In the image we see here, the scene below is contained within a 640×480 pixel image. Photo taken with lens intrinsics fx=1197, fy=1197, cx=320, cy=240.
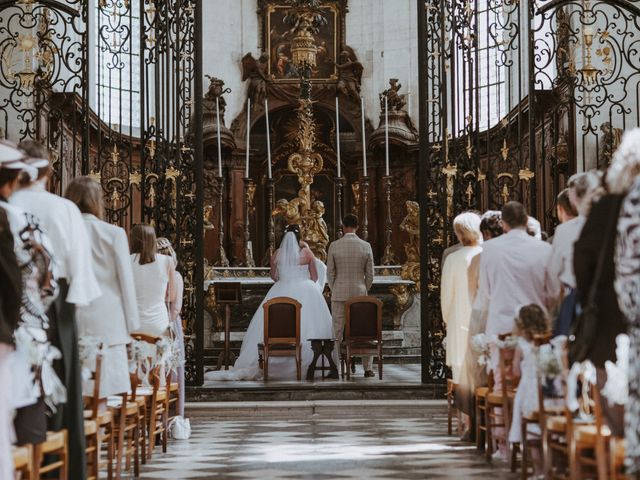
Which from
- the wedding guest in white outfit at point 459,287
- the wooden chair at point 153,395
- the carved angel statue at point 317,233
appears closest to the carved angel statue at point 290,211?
the carved angel statue at point 317,233

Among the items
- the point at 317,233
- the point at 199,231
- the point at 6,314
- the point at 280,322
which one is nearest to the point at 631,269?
the point at 6,314

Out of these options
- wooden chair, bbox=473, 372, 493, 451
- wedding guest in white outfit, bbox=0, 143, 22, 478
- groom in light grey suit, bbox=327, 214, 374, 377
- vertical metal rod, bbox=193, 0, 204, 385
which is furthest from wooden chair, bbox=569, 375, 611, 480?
groom in light grey suit, bbox=327, 214, 374, 377

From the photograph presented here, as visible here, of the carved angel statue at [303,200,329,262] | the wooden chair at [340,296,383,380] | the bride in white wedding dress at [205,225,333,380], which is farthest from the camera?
the carved angel statue at [303,200,329,262]

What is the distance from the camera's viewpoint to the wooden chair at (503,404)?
730cm

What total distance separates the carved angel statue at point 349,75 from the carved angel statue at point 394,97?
70cm

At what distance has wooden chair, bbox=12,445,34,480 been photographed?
16.8ft

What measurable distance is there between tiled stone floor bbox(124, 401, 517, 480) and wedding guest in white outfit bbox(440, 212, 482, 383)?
2.47ft

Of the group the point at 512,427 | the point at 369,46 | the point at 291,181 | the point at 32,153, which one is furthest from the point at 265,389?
the point at 369,46

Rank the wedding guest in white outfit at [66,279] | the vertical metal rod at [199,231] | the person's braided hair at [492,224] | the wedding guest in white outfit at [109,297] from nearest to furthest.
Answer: the wedding guest in white outfit at [66,279] < the wedding guest in white outfit at [109,297] < the person's braided hair at [492,224] < the vertical metal rod at [199,231]

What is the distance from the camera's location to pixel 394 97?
22234 millimetres

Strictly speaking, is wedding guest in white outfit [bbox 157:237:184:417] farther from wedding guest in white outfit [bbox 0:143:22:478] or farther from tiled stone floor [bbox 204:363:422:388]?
wedding guest in white outfit [bbox 0:143:22:478]

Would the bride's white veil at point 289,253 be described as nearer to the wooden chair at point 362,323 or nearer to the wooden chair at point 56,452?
the wooden chair at point 362,323

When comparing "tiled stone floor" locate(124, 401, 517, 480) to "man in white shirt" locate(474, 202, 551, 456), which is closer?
"tiled stone floor" locate(124, 401, 517, 480)

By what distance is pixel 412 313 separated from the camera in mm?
17641
